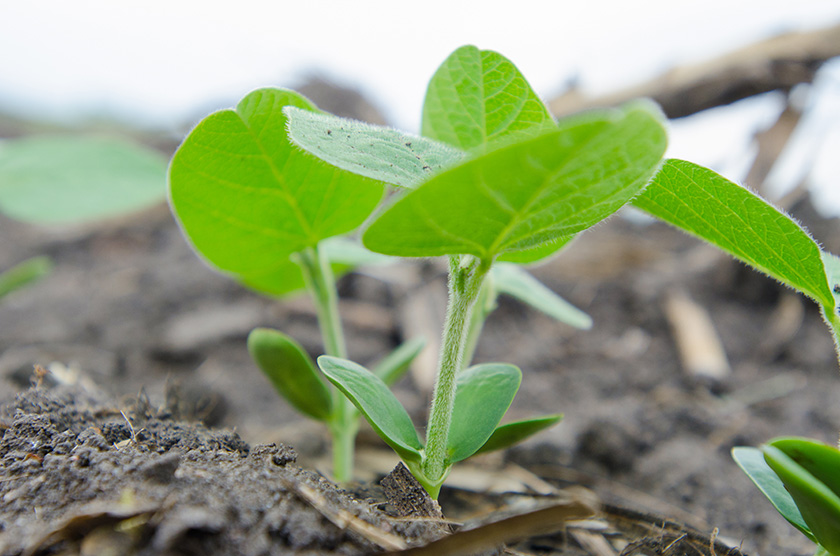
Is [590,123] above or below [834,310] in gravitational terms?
above

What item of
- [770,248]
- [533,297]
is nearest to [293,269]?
[533,297]

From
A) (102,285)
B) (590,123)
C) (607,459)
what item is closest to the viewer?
(590,123)

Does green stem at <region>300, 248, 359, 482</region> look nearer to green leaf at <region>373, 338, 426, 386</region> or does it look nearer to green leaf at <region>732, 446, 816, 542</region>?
→ green leaf at <region>373, 338, 426, 386</region>

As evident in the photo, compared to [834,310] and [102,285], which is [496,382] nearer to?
[834,310]

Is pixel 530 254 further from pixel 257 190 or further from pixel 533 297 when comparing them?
pixel 257 190

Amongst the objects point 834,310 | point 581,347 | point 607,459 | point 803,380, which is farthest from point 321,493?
point 803,380

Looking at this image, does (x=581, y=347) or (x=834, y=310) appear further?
(x=581, y=347)

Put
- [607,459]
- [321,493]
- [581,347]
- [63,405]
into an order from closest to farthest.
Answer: [321,493], [63,405], [607,459], [581,347]

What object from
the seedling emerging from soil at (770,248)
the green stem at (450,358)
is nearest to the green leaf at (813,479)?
the seedling emerging from soil at (770,248)
